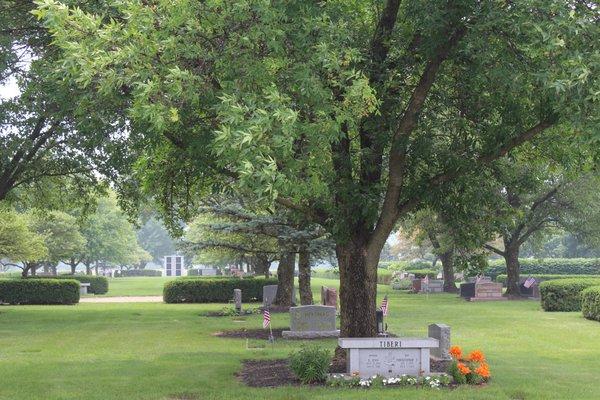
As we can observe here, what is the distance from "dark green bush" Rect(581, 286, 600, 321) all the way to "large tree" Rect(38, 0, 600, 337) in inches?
494

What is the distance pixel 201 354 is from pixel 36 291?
21.2 metres

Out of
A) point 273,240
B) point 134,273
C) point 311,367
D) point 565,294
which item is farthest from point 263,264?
point 134,273

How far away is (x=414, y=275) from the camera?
54562 millimetres

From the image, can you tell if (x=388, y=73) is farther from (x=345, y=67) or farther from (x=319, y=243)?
(x=319, y=243)

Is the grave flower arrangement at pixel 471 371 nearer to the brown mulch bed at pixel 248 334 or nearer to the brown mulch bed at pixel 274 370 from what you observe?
the brown mulch bed at pixel 274 370

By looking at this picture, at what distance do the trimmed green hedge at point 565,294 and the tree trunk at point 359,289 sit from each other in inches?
662

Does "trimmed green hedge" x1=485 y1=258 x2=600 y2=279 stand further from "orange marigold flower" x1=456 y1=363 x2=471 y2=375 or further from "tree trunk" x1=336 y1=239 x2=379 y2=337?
"orange marigold flower" x1=456 y1=363 x2=471 y2=375

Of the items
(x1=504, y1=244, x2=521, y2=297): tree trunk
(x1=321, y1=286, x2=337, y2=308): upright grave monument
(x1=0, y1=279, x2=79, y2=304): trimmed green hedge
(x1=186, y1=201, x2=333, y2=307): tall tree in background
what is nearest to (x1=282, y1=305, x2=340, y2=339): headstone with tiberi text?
(x1=186, y1=201, x2=333, y2=307): tall tree in background

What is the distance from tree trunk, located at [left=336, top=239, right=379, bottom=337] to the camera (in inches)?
492

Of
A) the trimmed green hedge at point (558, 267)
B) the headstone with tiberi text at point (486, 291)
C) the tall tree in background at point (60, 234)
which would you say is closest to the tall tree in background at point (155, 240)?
the trimmed green hedge at point (558, 267)

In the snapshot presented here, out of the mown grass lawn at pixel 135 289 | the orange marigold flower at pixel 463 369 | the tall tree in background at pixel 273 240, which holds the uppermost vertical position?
the tall tree in background at pixel 273 240

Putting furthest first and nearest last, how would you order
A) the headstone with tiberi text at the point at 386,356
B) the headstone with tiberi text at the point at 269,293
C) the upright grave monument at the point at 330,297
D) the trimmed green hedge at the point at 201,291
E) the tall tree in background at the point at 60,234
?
the tall tree in background at the point at 60,234, the trimmed green hedge at the point at 201,291, the headstone with tiberi text at the point at 269,293, the upright grave monument at the point at 330,297, the headstone with tiberi text at the point at 386,356

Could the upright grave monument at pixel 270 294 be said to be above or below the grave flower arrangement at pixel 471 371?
above

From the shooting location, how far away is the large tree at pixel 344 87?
7.93 metres
